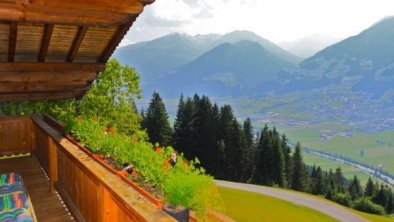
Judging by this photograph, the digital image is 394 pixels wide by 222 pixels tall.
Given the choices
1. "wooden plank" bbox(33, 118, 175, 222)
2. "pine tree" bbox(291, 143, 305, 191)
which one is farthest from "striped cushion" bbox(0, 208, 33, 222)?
"pine tree" bbox(291, 143, 305, 191)

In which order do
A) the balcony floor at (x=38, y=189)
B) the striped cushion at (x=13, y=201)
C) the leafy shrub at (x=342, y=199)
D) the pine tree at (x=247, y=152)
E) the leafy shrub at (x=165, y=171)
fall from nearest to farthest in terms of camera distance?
A: 1. the leafy shrub at (x=165, y=171)
2. the striped cushion at (x=13, y=201)
3. the balcony floor at (x=38, y=189)
4. the leafy shrub at (x=342, y=199)
5. the pine tree at (x=247, y=152)

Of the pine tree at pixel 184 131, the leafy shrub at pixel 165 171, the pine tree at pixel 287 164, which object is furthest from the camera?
the pine tree at pixel 287 164

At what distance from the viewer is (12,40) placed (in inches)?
240

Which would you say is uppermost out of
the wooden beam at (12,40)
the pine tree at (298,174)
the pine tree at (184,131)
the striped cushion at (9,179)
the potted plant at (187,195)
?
the wooden beam at (12,40)

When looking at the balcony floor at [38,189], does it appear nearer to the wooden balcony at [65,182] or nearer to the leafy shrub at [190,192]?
the wooden balcony at [65,182]

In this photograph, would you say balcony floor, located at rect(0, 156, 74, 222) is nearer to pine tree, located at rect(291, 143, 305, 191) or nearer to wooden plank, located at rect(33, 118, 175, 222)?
wooden plank, located at rect(33, 118, 175, 222)

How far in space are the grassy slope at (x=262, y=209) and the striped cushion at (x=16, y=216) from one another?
2361cm

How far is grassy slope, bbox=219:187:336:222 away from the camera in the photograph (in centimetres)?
2863

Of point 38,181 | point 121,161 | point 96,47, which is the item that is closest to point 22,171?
point 38,181

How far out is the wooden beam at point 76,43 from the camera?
630cm

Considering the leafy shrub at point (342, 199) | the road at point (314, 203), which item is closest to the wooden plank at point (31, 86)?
the road at point (314, 203)

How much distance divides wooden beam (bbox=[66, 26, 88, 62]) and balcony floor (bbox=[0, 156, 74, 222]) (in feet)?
9.63

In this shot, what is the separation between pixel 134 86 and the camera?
31438mm

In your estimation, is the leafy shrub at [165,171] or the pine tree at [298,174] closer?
the leafy shrub at [165,171]
